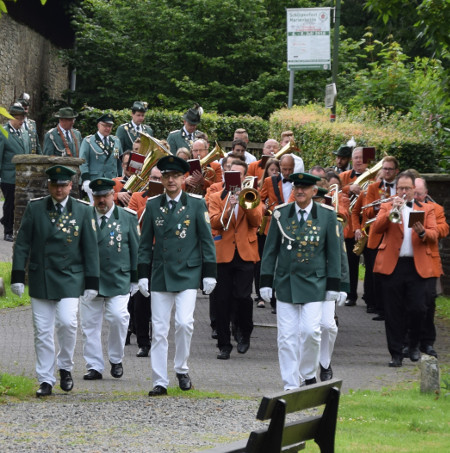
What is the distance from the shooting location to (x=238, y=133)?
18266 mm

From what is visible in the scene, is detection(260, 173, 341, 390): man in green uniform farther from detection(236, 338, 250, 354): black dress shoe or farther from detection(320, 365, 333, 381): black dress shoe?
detection(236, 338, 250, 354): black dress shoe

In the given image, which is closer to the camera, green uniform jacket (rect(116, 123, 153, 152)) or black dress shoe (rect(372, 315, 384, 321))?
black dress shoe (rect(372, 315, 384, 321))

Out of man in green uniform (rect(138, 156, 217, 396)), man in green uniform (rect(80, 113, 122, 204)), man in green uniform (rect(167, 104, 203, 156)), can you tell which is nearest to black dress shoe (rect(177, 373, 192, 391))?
man in green uniform (rect(138, 156, 217, 396))

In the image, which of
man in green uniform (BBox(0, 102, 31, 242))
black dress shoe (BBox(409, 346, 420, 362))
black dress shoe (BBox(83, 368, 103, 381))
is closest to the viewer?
black dress shoe (BBox(83, 368, 103, 381))

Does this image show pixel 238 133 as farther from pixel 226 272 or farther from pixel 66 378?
pixel 66 378

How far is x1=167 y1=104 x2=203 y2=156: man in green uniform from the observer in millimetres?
18516

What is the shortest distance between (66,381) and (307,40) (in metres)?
14.5

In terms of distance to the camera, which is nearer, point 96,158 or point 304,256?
point 304,256

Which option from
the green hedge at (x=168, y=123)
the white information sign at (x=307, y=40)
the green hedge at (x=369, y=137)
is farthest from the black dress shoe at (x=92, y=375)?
the green hedge at (x=168, y=123)

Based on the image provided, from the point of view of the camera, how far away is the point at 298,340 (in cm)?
1109

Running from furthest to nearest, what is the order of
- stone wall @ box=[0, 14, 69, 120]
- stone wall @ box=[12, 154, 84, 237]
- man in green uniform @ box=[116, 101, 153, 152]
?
stone wall @ box=[0, 14, 69, 120] → man in green uniform @ box=[116, 101, 153, 152] → stone wall @ box=[12, 154, 84, 237]

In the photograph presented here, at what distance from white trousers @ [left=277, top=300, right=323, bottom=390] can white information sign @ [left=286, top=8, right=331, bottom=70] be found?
44.9 feet

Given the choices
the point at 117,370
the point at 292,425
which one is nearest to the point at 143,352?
the point at 117,370

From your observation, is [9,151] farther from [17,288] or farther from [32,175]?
[17,288]
